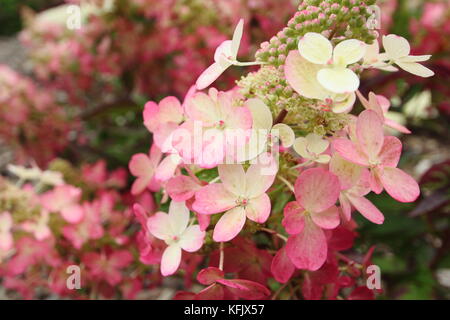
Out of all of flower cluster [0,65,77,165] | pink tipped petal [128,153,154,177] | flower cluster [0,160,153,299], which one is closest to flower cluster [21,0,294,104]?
flower cluster [0,65,77,165]

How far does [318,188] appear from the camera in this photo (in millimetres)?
496

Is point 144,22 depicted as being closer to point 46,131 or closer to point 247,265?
→ point 46,131

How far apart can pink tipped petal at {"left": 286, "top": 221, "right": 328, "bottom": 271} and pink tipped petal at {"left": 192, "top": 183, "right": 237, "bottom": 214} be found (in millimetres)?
73

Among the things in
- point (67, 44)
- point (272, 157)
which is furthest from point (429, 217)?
point (67, 44)

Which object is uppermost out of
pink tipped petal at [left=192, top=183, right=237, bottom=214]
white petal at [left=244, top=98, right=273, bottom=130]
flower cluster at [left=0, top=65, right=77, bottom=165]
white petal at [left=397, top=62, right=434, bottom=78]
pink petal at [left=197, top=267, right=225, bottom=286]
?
flower cluster at [left=0, top=65, right=77, bottom=165]

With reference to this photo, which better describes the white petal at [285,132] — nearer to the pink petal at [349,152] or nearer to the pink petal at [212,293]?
the pink petal at [349,152]

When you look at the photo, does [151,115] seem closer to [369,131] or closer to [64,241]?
[369,131]

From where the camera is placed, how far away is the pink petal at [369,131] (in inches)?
19.5

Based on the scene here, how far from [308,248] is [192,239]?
0.13 m

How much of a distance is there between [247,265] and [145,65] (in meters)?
0.90

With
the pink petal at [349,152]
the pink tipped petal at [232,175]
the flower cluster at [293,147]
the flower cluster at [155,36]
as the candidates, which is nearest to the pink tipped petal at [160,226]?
the flower cluster at [293,147]

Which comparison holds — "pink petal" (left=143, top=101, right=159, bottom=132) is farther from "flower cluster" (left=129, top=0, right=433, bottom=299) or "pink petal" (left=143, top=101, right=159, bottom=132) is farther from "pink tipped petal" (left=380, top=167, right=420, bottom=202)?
"pink tipped petal" (left=380, top=167, right=420, bottom=202)

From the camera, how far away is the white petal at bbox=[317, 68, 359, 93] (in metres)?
0.46

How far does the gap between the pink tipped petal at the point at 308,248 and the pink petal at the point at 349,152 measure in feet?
0.26
